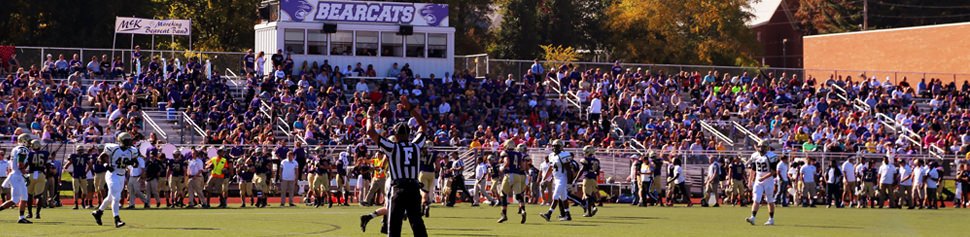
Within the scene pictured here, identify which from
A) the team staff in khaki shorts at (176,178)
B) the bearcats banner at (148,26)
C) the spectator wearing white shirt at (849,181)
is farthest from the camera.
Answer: the bearcats banner at (148,26)

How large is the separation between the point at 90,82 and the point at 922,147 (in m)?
27.9

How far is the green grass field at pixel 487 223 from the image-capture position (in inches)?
712

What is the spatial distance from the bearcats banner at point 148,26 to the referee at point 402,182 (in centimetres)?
2791

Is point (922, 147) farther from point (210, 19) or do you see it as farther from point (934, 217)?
point (210, 19)

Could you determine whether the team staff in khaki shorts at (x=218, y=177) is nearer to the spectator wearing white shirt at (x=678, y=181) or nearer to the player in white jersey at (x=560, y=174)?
the player in white jersey at (x=560, y=174)

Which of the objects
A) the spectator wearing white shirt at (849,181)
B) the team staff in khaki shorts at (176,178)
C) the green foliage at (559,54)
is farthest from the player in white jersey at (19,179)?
the green foliage at (559,54)

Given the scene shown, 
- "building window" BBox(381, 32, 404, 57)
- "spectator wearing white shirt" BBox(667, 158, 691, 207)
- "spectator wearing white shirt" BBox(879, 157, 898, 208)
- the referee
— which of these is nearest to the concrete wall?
"spectator wearing white shirt" BBox(879, 157, 898, 208)

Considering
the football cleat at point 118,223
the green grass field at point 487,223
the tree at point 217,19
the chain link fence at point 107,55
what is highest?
the tree at point 217,19

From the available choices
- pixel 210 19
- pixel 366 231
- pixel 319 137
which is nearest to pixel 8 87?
pixel 319 137

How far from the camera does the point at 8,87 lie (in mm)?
34969

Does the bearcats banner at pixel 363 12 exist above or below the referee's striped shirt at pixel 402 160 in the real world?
above

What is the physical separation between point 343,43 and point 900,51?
30.7 meters

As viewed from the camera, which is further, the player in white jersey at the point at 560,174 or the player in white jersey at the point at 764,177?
the player in white jersey at the point at 560,174

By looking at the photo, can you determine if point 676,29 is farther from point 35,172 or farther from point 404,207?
point 404,207
